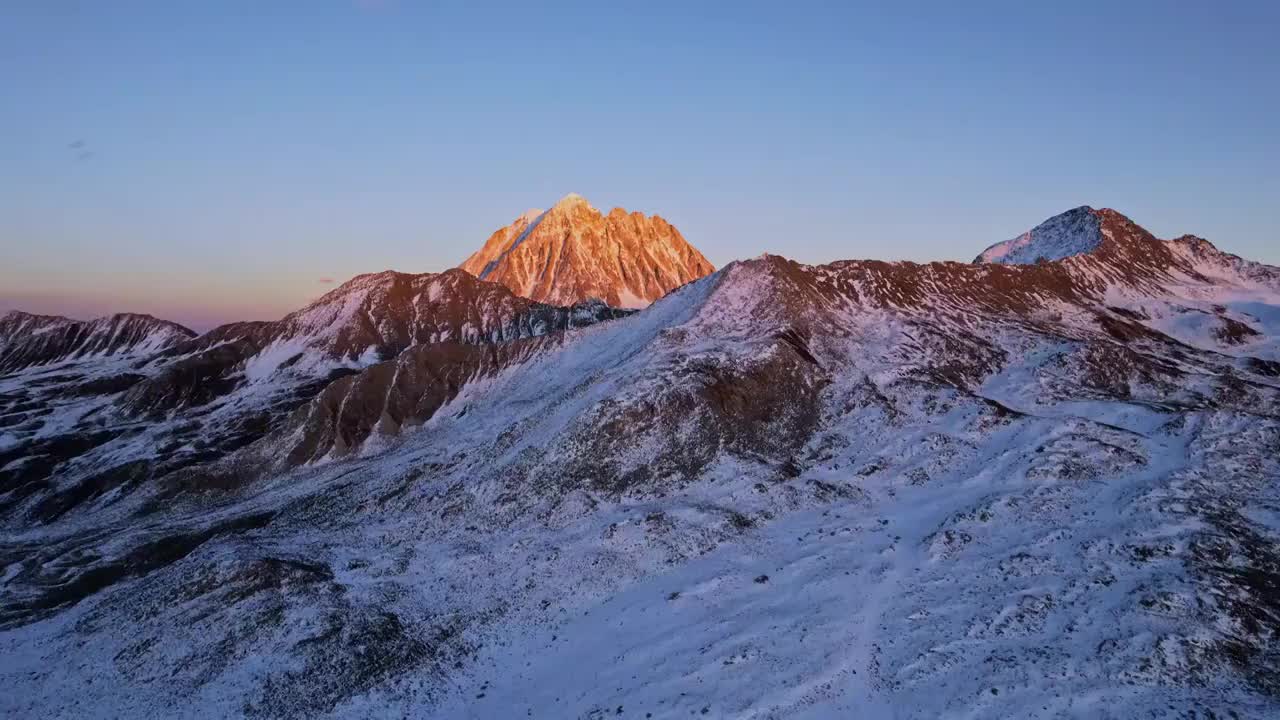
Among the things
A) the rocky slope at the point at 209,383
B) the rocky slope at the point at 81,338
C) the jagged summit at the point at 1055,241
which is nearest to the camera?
the rocky slope at the point at 209,383

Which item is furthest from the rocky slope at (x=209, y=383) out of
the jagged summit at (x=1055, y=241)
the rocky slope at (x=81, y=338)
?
the jagged summit at (x=1055, y=241)

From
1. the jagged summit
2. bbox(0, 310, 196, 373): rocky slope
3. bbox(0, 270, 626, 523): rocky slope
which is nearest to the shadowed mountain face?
bbox(0, 270, 626, 523): rocky slope

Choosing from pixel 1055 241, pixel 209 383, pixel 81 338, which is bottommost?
pixel 209 383

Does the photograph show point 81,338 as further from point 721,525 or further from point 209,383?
point 721,525

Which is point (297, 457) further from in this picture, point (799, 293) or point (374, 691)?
point (799, 293)

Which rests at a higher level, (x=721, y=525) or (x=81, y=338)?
(x=81, y=338)

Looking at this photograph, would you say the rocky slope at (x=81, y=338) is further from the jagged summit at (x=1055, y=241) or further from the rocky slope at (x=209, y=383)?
the jagged summit at (x=1055, y=241)

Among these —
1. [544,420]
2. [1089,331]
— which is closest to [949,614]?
[544,420]

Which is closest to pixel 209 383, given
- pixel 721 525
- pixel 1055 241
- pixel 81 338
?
pixel 81 338
